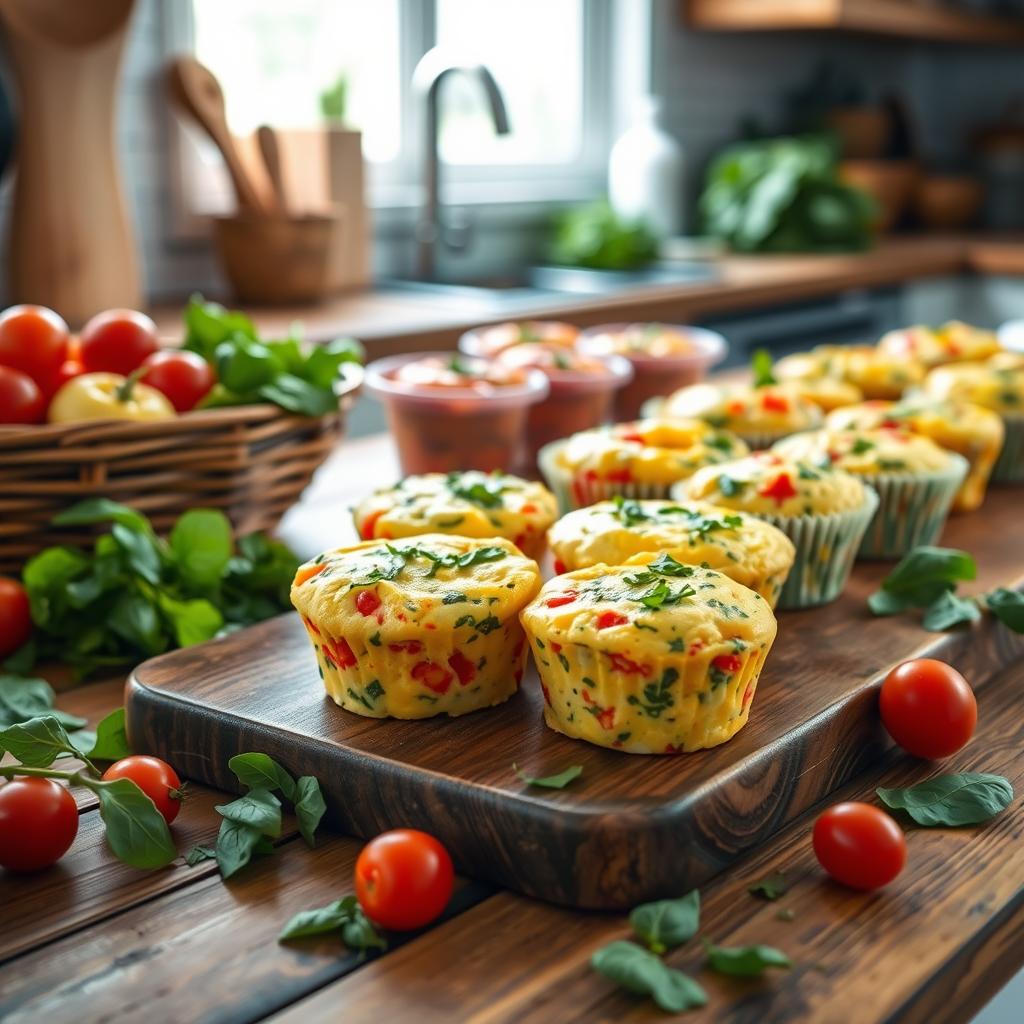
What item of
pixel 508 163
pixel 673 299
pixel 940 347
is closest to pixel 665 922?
pixel 940 347

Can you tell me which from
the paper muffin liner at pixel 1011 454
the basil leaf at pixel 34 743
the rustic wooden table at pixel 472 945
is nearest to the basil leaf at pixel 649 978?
the rustic wooden table at pixel 472 945

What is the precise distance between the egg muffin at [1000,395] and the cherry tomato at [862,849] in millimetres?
1188

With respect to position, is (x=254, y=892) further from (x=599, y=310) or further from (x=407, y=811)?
(x=599, y=310)

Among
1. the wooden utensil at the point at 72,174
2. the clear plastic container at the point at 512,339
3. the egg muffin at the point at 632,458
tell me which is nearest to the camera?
the egg muffin at the point at 632,458

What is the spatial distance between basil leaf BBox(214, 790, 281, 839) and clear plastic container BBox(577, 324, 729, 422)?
1297mm

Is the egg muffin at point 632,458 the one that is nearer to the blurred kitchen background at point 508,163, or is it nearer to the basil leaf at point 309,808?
the basil leaf at point 309,808

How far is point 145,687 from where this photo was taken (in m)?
1.18

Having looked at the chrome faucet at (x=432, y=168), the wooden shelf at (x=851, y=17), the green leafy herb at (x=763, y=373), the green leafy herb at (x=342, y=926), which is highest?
the wooden shelf at (x=851, y=17)

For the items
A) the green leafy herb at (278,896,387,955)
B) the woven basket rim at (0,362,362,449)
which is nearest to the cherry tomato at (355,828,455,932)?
the green leafy herb at (278,896,387,955)

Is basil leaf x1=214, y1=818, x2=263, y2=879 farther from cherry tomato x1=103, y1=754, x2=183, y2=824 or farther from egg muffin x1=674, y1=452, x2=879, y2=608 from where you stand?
egg muffin x1=674, y1=452, x2=879, y2=608

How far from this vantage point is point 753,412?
1.87 metres

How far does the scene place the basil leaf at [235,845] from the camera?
0.96m

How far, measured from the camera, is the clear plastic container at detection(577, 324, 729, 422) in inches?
86.1

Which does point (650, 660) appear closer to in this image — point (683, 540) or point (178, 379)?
point (683, 540)
